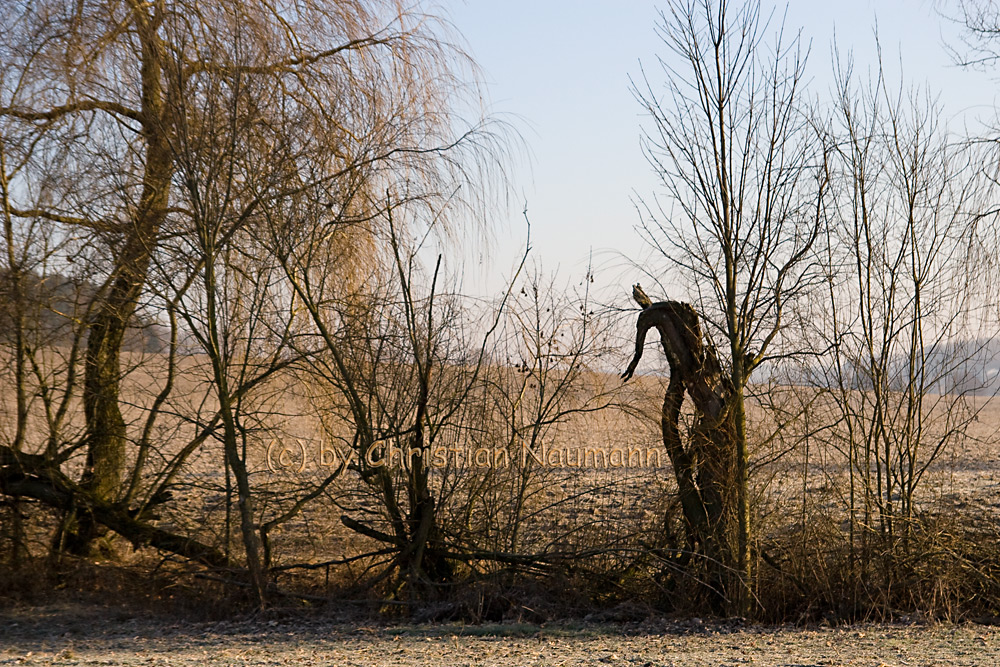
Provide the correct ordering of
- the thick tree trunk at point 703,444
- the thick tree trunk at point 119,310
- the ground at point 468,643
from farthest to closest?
1. the thick tree trunk at point 119,310
2. the thick tree trunk at point 703,444
3. the ground at point 468,643

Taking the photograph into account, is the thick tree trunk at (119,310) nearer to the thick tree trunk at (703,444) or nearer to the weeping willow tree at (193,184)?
the weeping willow tree at (193,184)

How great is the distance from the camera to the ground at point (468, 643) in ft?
17.6

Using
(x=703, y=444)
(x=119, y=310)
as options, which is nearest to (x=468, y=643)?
(x=703, y=444)

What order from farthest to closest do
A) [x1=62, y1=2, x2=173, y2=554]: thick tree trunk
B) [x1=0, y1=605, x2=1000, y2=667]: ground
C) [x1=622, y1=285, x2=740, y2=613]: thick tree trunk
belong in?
[x1=62, y1=2, x2=173, y2=554]: thick tree trunk < [x1=622, y1=285, x2=740, y2=613]: thick tree trunk < [x1=0, y1=605, x2=1000, y2=667]: ground

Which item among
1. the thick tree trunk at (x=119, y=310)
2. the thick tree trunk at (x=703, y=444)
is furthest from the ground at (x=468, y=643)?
the thick tree trunk at (x=119, y=310)

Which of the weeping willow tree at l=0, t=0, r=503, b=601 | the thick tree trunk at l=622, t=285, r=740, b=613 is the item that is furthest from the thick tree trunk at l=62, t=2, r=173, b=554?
the thick tree trunk at l=622, t=285, r=740, b=613

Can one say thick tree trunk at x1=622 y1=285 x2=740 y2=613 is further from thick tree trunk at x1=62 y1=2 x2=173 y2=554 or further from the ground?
thick tree trunk at x1=62 y1=2 x2=173 y2=554

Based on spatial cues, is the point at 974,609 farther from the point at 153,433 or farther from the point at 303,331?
the point at 153,433

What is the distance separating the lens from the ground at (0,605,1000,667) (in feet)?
17.6

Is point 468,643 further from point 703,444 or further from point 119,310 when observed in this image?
point 119,310

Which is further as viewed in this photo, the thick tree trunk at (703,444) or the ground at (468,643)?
the thick tree trunk at (703,444)

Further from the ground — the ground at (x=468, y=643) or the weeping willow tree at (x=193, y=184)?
the weeping willow tree at (x=193, y=184)

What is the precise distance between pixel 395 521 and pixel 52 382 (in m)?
3.30

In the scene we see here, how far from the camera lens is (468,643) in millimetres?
6016
